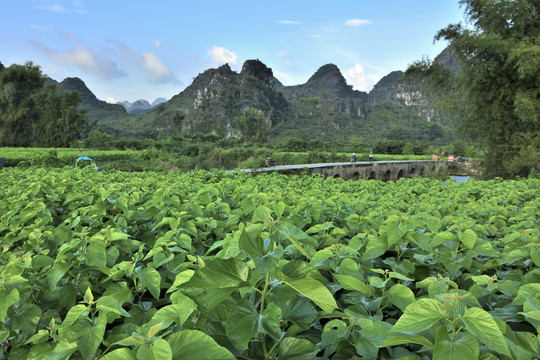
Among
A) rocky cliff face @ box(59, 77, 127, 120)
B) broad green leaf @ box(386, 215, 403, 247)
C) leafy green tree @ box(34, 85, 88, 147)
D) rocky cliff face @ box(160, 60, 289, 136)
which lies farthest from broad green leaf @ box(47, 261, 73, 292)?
rocky cliff face @ box(59, 77, 127, 120)

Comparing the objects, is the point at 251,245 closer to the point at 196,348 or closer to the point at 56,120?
the point at 196,348

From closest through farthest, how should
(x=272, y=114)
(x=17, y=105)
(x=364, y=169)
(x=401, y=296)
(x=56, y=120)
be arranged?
(x=401, y=296) → (x=364, y=169) → (x=56, y=120) → (x=17, y=105) → (x=272, y=114)

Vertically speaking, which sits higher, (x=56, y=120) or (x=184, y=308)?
(x=56, y=120)

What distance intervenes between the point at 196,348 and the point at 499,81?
18.7 metres

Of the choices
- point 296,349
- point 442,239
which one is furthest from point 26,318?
point 442,239

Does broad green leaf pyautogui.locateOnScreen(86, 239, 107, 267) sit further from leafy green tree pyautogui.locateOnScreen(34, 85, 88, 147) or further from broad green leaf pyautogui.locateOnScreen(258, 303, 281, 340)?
leafy green tree pyautogui.locateOnScreen(34, 85, 88, 147)

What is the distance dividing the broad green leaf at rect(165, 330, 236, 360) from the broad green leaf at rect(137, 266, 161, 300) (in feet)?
1.48

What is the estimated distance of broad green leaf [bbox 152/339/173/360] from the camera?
492mm

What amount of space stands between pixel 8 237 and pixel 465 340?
211cm

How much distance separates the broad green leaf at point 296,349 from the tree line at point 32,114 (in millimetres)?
42661

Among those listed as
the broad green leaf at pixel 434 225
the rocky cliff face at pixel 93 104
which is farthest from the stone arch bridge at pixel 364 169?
the rocky cliff face at pixel 93 104

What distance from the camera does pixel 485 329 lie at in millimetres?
570

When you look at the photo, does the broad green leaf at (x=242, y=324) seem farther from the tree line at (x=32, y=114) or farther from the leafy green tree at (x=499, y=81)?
the tree line at (x=32, y=114)

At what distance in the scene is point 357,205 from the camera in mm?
2490
